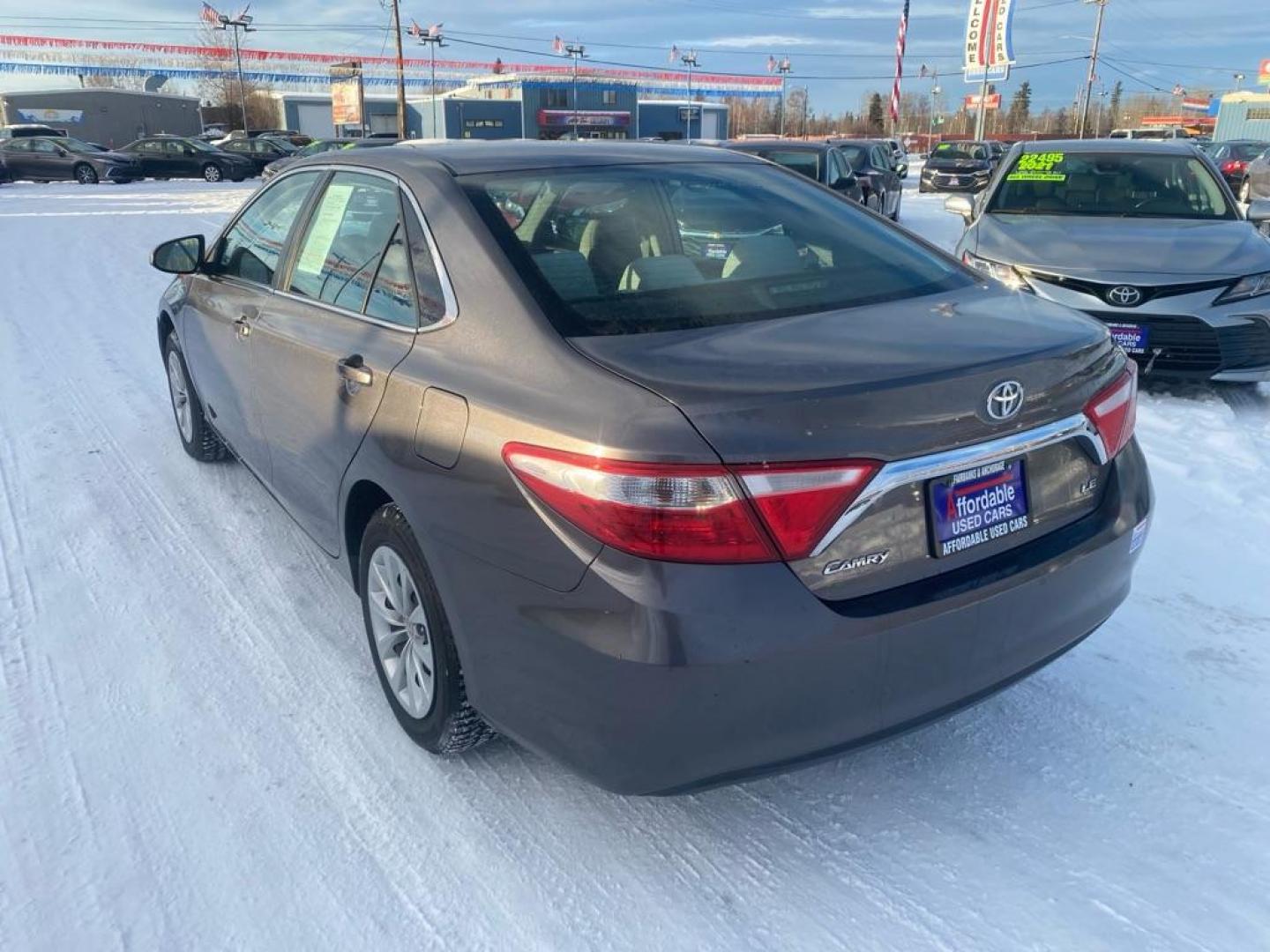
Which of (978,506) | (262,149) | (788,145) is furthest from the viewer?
(262,149)

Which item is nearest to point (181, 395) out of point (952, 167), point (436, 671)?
point (436, 671)

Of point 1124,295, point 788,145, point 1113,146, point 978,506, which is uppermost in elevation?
point 1113,146

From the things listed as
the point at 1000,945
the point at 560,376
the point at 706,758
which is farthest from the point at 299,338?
the point at 1000,945

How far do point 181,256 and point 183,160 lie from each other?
31.9 meters

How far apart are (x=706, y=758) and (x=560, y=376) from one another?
0.87 m

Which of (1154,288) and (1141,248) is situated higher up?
(1141,248)

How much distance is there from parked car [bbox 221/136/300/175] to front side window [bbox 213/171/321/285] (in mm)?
35928

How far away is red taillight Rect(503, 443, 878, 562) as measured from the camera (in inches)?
75.6

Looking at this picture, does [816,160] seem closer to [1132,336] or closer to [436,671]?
[1132,336]

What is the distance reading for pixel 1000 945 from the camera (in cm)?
212

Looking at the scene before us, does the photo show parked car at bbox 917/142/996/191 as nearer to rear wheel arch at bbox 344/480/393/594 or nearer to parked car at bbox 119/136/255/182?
parked car at bbox 119/136/255/182

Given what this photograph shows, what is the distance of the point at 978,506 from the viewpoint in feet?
7.23

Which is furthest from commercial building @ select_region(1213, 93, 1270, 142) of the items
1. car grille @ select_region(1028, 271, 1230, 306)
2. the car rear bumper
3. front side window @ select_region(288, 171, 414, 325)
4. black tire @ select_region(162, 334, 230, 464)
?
the car rear bumper

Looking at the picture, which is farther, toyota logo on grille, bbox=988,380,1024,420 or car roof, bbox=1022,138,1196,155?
car roof, bbox=1022,138,1196,155
